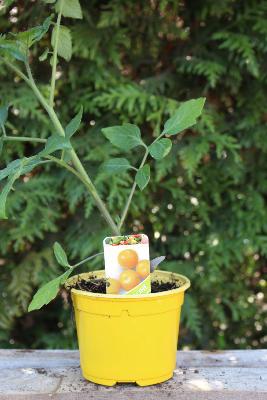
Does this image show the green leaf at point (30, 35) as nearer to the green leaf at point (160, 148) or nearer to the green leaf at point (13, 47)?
the green leaf at point (13, 47)

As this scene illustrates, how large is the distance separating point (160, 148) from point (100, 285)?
30cm

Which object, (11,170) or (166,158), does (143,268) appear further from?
(166,158)

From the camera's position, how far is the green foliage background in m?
1.58

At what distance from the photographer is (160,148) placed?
41.5 inches

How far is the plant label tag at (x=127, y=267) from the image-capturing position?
1054 mm

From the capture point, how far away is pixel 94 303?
3.51 ft

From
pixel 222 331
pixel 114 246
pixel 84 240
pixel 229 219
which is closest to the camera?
pixel 114 246

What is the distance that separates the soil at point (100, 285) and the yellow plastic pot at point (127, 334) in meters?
0.05

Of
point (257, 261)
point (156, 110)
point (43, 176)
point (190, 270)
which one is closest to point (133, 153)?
point (156, 110)

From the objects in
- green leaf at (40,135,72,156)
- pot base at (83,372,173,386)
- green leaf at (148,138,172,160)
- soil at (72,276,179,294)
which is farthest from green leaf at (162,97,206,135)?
pot base at (83,372,173,386)

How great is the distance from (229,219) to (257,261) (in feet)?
0.61

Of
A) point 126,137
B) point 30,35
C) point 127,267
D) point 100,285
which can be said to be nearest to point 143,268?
point 127,267

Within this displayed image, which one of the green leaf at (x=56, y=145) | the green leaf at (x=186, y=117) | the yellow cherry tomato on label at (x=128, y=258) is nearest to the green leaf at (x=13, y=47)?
the green leaf at (x=56, y=145)

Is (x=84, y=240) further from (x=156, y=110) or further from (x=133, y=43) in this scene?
(x=133, y=43)
